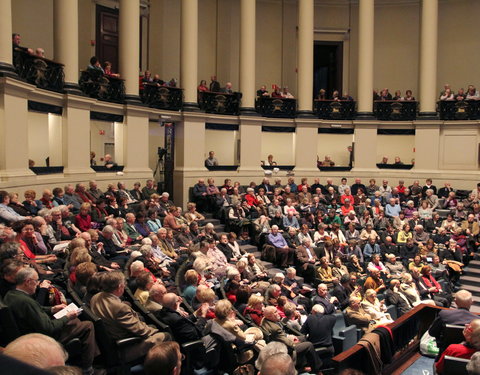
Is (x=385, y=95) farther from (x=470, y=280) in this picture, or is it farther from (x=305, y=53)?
(x=470, y=280)

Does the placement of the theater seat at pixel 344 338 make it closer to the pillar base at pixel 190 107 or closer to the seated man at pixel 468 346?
the seated man at pixel 468 346

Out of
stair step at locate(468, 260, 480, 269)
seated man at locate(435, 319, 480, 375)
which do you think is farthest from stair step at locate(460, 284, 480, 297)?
seated man at locate(435, 319, 480, 375)

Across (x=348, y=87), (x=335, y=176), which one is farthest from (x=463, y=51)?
(x=335, y=176)

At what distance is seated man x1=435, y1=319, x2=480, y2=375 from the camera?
4.77 metres

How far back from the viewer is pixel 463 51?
22.3 meters

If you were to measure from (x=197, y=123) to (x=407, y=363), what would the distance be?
13147mm

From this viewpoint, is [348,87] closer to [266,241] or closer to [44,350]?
[266,241]

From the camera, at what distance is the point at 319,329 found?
7.18 meters

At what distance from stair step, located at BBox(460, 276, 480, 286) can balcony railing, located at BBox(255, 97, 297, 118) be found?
32.0 ft

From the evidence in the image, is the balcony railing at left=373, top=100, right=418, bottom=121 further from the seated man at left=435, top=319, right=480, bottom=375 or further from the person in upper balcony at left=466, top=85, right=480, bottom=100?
the seated man at left=435, top=319, right=480, bottom=375

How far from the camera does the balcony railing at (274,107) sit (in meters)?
20.3

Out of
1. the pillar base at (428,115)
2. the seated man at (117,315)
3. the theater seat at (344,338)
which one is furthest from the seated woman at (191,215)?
the pillar base at (428,115)

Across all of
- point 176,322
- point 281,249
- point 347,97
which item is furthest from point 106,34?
point 176,322

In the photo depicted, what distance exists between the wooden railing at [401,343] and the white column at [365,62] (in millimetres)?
14600
